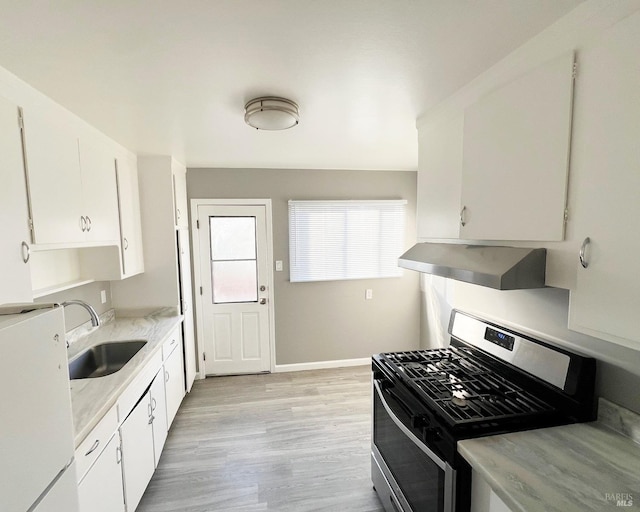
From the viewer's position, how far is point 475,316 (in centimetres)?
202

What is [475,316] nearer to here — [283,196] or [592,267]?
[592,267]

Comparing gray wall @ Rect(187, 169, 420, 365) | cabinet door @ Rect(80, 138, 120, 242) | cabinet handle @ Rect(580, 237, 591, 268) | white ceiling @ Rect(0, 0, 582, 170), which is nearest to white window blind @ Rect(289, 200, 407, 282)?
gray wall @ Rect(187, 169, 420, 365)

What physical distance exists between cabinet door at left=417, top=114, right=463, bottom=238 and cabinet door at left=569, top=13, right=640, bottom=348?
0.61 m

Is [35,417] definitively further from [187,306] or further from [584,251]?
[187,306]

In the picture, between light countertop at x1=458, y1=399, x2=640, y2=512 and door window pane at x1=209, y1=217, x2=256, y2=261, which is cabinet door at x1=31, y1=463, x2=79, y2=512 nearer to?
light countertop at x1=458, y1=399, x2=640, y2=512

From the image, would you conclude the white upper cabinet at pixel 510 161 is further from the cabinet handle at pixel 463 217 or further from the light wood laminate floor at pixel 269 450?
the light wood laminate floor at pixel 269 450

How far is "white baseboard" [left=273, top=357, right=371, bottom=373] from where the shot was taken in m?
3.80

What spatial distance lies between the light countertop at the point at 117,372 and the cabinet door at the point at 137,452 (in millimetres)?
247

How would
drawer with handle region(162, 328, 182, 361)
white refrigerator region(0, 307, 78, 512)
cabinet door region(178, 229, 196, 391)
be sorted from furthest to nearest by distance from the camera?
1. cabinet door region(178, 229, 196, 391)
2. drawer with handle region(162, 328, 182, 361)
3. white refrigerator region(0, 307, 78, 512)

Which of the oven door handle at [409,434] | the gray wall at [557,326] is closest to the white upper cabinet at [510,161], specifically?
the gray wall at [557,326]

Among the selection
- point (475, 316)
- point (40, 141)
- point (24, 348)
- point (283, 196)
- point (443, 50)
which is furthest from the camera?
point (283, 196)

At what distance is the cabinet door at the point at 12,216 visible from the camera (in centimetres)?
130

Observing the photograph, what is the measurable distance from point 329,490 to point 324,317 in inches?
74.8

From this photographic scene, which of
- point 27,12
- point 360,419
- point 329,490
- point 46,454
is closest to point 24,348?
point 46,454
